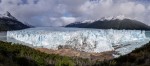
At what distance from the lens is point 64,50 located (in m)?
188

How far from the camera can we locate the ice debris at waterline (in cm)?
15464

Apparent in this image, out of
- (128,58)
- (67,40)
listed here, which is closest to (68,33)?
(67,40)

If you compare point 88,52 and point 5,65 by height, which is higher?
point 5,65

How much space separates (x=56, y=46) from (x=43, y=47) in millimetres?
10259

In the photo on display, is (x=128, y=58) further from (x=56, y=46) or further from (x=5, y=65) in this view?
(x=56, y=46)

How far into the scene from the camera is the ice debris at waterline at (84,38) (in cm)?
15464

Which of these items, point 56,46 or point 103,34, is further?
point 56,46

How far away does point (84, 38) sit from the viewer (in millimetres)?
172000

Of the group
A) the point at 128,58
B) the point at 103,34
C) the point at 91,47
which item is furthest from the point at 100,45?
the point at 128,58

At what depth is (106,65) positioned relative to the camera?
58.3ft

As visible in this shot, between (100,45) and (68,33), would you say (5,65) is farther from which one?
(100,45)

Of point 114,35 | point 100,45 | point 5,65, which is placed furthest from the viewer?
point 100,45

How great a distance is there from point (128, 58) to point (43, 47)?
499ft

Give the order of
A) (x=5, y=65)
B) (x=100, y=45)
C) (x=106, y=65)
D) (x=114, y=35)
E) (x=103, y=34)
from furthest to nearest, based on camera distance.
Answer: (x=100, y=45)
(x=114, y=35)
(x=103, y=34)
(x=106, y=65)
(x=5, y=65)
